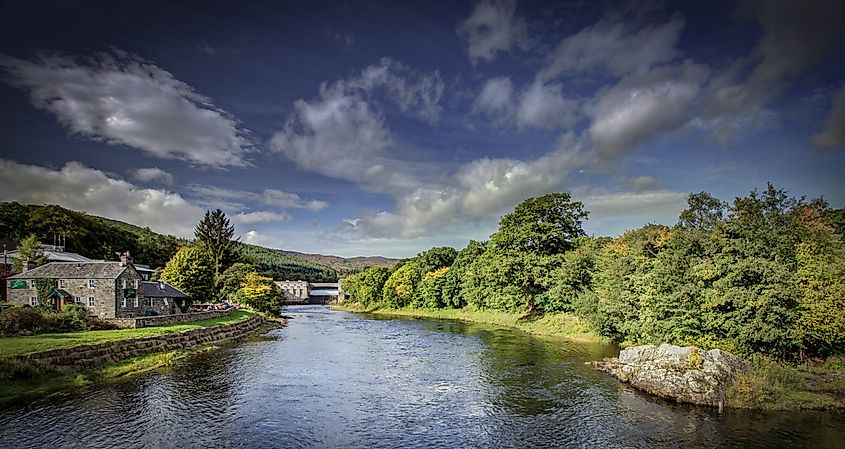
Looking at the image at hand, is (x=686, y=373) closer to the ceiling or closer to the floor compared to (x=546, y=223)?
closer to the floor

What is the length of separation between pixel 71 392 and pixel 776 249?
3878 cm

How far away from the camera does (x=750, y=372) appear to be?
23.6 meters

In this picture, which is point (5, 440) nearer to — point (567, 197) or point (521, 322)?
point (521, 322)

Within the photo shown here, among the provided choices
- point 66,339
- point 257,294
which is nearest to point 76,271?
point 66,339

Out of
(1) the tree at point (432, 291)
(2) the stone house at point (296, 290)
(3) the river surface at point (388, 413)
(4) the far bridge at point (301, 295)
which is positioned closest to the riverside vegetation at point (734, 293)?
(3) the river surface at point (388, 413)

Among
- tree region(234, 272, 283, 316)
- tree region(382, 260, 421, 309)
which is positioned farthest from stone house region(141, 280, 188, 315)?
tree region(382, 260, 421, 309)

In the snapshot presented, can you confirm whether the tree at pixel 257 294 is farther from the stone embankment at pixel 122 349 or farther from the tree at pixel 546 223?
the tree at pixel 546 223

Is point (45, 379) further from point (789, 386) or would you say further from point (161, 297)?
point (789, 386)

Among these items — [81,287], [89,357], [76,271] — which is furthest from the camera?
[76,271]

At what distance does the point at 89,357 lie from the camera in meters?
28.3

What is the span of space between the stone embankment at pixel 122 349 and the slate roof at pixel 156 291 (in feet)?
29.1

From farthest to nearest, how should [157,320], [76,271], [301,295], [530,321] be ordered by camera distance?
[301,295] < [530,321] < [157,320] < [76,271]

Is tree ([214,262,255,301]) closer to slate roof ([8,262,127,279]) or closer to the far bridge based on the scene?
slate roof ([8,262,127,279])

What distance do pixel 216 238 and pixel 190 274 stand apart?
24.3 m
